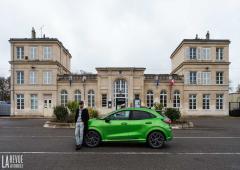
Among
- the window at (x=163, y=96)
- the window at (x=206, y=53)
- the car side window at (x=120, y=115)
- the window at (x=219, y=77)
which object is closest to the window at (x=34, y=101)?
the window at (x=163, y=96)

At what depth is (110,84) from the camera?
3828cm

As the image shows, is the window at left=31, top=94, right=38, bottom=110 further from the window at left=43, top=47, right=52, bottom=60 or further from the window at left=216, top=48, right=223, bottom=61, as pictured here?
the window at left=216, top=48, right=223, bottom=61

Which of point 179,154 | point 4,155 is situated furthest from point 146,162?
point 4,155

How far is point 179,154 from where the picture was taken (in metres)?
9.70

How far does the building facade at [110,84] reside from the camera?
126 ft

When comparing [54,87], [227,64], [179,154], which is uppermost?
[227,64]

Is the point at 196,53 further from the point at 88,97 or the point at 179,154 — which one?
the point at 179,154

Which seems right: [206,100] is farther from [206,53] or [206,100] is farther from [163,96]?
[206,53]

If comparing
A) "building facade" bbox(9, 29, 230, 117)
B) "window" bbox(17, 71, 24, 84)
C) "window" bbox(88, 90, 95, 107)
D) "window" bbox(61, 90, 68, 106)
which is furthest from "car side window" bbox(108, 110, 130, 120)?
"window" bbox(17, 71, 24, 84)

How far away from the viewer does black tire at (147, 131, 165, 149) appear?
1082cm

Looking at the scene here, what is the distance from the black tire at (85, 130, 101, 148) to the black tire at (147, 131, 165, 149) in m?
2.20

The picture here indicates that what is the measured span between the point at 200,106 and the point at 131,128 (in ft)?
101

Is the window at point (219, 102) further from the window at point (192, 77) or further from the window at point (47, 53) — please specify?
the window at point (47, 53)

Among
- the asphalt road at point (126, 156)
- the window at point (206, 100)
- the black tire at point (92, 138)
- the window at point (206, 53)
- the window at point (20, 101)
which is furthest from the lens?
the window at point (206, 53)
